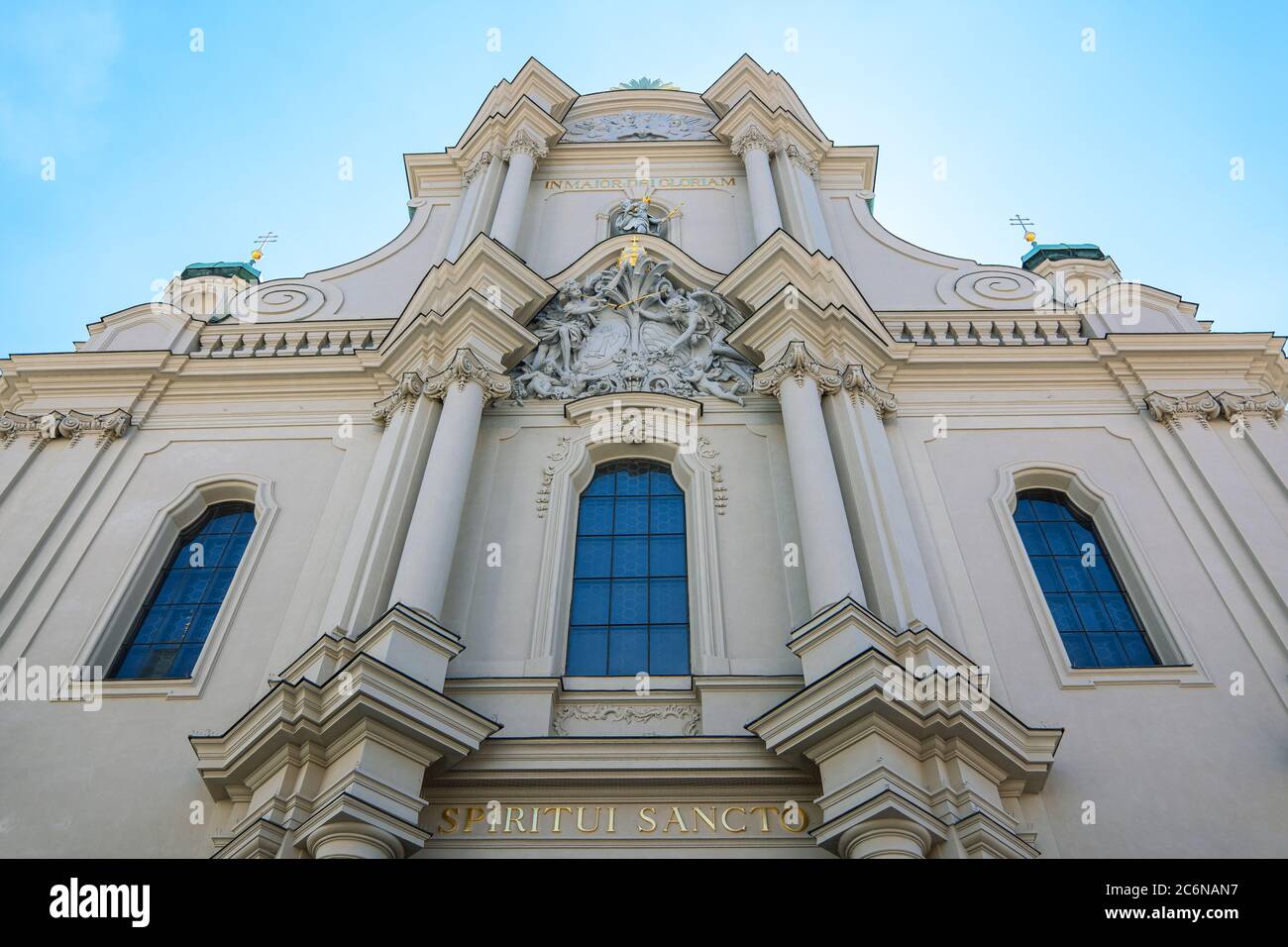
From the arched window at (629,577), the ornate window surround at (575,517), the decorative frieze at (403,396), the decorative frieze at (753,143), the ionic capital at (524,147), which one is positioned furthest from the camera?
the ionic capital at (524,147)

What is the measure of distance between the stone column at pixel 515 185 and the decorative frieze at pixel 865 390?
220 inches

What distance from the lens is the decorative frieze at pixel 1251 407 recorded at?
13523 mm

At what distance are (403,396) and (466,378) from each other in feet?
3.00

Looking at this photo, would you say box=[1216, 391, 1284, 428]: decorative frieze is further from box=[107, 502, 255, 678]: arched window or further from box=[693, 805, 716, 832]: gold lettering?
box=[107, 502, 255, 678]: arched window

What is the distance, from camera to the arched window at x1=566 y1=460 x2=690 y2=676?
36.2 ft

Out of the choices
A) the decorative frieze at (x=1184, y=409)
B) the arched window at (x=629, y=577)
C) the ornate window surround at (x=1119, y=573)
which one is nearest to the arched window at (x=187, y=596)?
the arched window at (x=629, y=577)

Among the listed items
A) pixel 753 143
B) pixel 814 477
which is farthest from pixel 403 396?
pixel 753 143

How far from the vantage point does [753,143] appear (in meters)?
19.0

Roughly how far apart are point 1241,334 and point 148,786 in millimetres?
13744

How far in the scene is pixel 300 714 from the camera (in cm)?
885

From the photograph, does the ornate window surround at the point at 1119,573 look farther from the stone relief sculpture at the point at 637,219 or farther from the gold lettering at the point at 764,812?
the stone relief sculpture at the point at 637,219

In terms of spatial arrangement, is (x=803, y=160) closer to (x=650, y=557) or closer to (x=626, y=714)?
(x=650, y=557)

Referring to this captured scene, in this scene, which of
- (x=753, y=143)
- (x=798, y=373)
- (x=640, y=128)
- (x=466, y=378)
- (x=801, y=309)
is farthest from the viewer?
(x=640, y=128)

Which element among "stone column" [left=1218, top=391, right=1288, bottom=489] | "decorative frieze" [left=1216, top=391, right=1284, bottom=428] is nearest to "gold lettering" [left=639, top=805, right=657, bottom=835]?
"stone column" [left=1218, top=391, right=1288, bottom=489]
